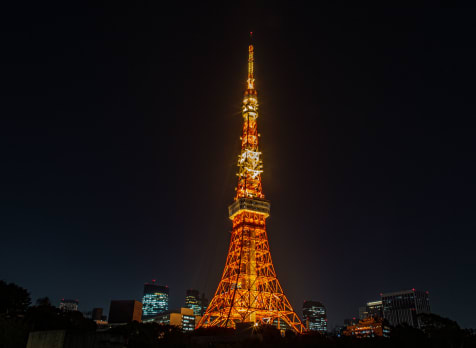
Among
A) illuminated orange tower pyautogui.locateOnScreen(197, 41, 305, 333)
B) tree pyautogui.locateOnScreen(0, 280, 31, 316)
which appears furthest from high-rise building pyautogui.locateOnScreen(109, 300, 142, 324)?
tree pyautogui.locateOnScreen(0, 280, 31, 316)

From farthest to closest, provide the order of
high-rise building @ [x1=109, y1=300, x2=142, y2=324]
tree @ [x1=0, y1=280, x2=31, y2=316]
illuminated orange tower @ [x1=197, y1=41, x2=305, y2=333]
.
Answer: high-rise building @ [x1=109, y1=300, x2=142, y2=324]
illuminated orange tower @ [x1=197, y1=41, x2=305, y2=333]
tree @ [x1=0, y1=280, x2=31, y2=316]

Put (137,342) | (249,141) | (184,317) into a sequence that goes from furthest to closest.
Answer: (184,317)
(249,141)
(137,342)

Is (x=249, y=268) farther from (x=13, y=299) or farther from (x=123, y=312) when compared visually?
(x=13, y=299)

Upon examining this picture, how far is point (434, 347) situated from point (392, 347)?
105 inches

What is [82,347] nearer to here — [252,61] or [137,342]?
[137,342]

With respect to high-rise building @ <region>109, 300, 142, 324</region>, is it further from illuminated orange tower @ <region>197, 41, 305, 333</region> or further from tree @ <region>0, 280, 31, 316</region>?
tree @ <region>0, 280, 31, 316</region>

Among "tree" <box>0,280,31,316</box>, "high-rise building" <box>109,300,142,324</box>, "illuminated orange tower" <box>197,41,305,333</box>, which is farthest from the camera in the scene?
"high-rise building" <box>109,300,142,324</box>

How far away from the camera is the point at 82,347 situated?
1234 centimetres

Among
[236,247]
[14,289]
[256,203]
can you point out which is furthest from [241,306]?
[14,289]

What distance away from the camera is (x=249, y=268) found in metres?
57.4

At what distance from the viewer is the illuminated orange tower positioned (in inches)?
2108

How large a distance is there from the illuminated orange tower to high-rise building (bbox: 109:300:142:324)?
13.0 m

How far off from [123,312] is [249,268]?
24.3 metres

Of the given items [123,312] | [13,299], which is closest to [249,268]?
[123,312]
